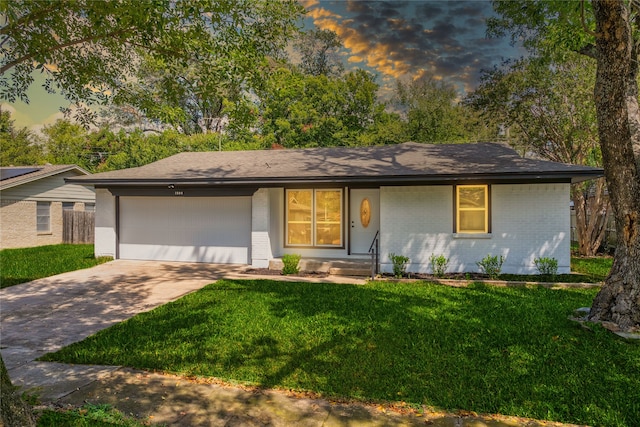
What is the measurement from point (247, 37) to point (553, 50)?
30.0 feet

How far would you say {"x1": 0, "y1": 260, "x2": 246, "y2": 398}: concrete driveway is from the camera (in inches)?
188

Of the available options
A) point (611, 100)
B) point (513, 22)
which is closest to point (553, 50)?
point (513, 22)

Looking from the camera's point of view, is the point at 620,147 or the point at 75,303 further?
the point at 75,303

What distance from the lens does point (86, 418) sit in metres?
3.41

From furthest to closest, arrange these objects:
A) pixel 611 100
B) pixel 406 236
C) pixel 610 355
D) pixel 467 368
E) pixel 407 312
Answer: pixel 406 236 < pixel 407 312 < pixel 611 100 < pixel 610 355 < pixel 467 368

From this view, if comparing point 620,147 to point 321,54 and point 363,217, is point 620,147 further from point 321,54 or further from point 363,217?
point 321,54

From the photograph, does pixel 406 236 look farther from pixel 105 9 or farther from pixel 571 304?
pixel 105 9

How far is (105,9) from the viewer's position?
533 centimetres

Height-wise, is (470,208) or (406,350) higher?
(470,208)

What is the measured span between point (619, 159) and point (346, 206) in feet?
24.6

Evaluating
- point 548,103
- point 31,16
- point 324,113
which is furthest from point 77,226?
point 548,103

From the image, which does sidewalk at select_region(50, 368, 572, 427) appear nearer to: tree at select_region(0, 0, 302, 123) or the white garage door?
tree at select_region(0, 0, 302, 123)

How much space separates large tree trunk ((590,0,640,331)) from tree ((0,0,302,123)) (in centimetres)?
545

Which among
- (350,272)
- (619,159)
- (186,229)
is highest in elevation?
(619,159)
